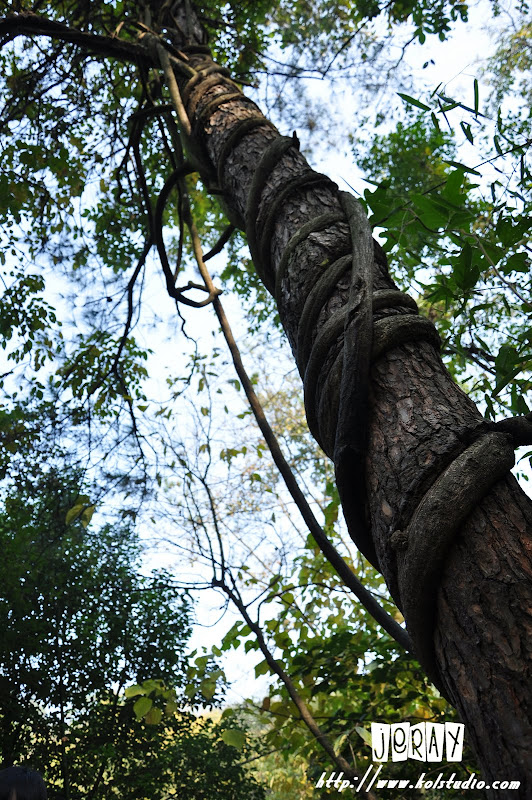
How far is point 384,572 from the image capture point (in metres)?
0.55

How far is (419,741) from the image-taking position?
64 centimetres

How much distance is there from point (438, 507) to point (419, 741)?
0.32 meters

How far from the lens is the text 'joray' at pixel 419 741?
60cm

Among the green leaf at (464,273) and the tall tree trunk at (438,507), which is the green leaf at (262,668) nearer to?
the tall tree trunk at (438,507)

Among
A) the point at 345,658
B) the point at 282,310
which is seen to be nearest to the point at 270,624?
the point at 345,658

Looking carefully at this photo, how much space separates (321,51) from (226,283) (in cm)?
158

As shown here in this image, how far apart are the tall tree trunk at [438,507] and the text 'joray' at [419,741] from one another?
0.16m

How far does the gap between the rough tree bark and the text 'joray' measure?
0.55 feet

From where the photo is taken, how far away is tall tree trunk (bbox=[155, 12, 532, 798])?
404 mm

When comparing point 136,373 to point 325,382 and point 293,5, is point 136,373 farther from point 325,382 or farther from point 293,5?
point 325,382

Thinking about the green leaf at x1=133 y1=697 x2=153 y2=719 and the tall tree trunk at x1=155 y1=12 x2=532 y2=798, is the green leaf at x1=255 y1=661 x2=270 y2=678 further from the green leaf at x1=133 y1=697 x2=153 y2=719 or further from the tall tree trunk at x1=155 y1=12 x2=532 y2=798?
the tall tree trunk at x1=155 y1=12 x2=532 y2=798

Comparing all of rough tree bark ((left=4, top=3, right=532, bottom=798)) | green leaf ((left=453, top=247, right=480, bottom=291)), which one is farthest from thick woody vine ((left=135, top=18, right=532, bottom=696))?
green leaf ((left=453, top=247, right=480, bottom=291))

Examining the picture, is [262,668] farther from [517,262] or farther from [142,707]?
[517,262]

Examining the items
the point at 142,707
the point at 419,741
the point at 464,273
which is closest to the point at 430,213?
the point at 464,273
